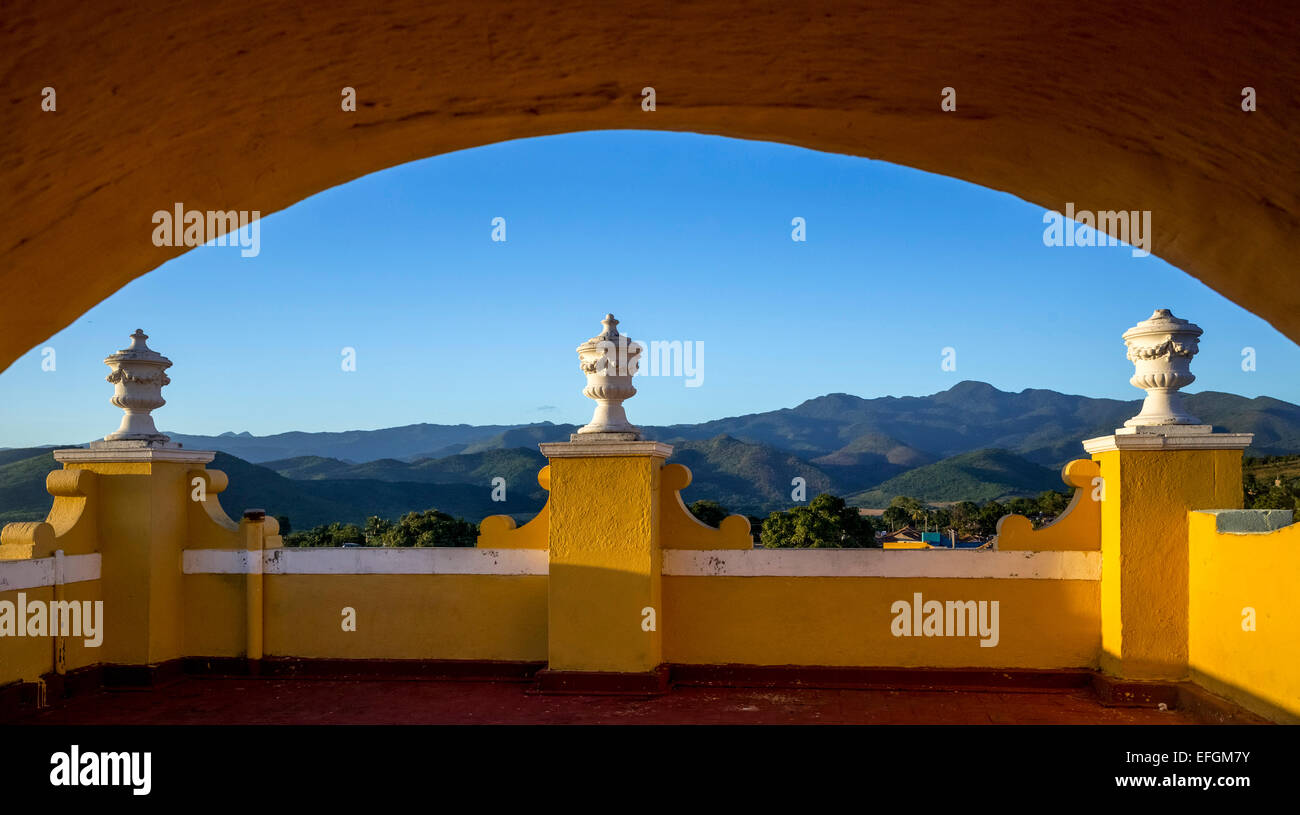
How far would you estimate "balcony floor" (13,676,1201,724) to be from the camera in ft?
20.7

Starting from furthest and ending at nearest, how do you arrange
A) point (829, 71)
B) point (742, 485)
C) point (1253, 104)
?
1. point (742, 485)
2. point (829, 71)
3. point (1253, 104)

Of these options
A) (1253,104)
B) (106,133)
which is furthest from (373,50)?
(1253,104)

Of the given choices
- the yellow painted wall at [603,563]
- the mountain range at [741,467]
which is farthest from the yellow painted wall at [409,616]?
the mountain range at [741,467]

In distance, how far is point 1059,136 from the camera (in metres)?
2.14

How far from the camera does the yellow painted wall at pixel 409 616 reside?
7398 millimetres

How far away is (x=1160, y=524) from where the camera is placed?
6523 millimetres

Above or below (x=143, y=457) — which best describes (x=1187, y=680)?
below

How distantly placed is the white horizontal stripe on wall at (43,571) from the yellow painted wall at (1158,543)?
7.50 meters

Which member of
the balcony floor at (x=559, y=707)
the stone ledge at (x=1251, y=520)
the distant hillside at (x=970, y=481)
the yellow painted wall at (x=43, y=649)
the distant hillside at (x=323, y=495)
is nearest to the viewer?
the stone ledge at (x=1251, y=520)

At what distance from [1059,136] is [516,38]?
3.94ft

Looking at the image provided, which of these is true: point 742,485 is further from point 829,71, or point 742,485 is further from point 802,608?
point 829,71

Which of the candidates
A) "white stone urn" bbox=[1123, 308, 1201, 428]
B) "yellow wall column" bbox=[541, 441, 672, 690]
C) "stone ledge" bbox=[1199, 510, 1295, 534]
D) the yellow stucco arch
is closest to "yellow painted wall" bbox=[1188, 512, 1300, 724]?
"stone ledge" bbox=[1199, 510, 1295, 534]

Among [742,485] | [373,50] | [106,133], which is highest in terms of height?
[373,50]

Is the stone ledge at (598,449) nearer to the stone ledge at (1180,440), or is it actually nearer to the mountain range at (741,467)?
the stone ledge at (1180,440)
